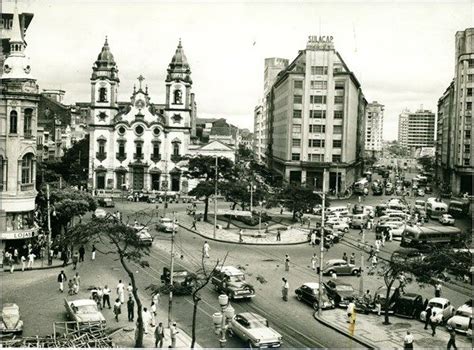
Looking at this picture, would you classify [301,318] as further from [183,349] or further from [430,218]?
[430,218]

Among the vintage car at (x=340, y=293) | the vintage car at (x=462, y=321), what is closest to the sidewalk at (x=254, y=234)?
the vintage car at (x=340, y=293)

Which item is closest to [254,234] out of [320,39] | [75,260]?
[75,260]

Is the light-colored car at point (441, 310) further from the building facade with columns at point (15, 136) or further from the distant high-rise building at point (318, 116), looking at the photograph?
the distant high-rise building at point (318, 116)

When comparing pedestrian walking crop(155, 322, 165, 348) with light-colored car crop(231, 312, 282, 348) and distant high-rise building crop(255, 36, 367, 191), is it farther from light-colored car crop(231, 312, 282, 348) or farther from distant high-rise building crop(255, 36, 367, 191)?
distant high-rise building crop(255, 36, 367, 191)

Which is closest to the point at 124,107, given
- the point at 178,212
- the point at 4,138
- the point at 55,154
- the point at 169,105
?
the point at 169,105

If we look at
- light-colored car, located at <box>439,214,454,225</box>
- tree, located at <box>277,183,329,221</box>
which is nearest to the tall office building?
light-colored car, located at <box>439,214,454,225</box>

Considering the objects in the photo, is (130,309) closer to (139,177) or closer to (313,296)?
(313,296)
